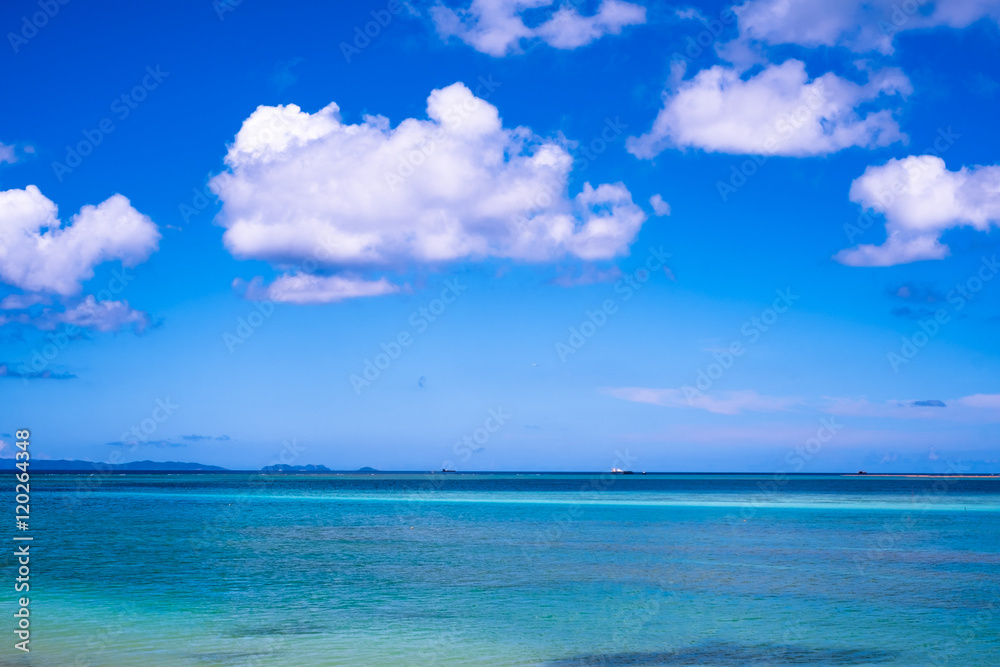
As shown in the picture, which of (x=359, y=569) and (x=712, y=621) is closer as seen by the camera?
(x=712, y=621)

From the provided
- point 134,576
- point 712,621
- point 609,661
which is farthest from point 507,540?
point 609,661

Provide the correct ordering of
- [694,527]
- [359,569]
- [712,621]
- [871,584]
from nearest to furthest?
[712,621] < [871,584] < [359,569] < [694,527]

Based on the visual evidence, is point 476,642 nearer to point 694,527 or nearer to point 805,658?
point 805,658

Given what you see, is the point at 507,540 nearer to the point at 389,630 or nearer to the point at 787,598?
the point at 787,598

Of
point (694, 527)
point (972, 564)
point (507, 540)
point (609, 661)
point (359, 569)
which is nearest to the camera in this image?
point (609, 661)

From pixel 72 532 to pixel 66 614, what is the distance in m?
26.6

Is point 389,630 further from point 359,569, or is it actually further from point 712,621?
point 359,569

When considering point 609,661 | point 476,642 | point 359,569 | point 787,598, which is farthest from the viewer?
point 359,569

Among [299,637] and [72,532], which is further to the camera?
[72,532]

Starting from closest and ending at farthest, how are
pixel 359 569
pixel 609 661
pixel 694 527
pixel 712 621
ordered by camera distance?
pixel 609 661 < pixel 712 621 < pixel 359 569 < pixel 694 527

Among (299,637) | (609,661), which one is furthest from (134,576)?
(609,661)

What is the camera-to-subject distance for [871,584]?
28.1m

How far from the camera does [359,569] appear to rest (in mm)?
31609

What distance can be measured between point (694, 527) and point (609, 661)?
3665 cm
